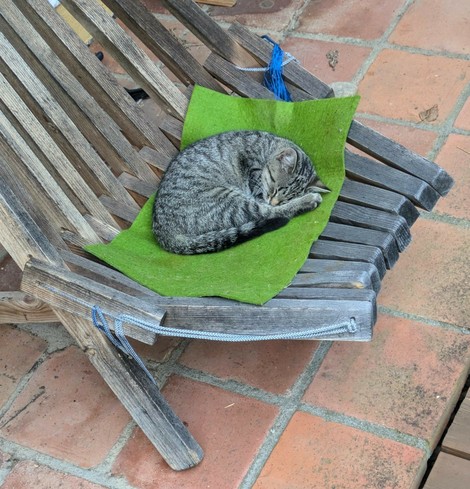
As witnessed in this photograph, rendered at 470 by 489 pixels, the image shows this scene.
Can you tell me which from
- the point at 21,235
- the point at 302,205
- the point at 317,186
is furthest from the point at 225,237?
the point at 21,235

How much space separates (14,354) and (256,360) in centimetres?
88

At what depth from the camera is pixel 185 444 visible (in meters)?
2.59

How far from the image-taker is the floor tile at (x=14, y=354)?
3.00 m

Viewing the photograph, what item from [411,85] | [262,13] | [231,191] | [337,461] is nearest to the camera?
[337,461]

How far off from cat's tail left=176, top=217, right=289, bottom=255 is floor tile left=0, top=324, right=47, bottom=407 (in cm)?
64

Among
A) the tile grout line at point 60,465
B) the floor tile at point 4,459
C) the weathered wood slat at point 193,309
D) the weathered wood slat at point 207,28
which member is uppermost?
the weathered wood slat at point 207,28

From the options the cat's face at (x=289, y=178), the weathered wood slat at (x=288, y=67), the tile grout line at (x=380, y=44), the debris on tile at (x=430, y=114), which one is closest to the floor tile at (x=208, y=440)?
the cat's face at (x=289, y=178)

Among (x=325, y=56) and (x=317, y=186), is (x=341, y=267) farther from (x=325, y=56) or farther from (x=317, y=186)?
(x=325, y=56)

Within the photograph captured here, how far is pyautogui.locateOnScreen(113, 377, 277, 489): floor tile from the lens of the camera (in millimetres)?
2592

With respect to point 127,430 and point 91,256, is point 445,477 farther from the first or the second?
point 91,256

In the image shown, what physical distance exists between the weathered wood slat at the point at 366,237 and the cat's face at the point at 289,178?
232 mm

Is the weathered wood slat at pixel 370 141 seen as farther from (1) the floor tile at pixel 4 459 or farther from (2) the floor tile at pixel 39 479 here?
(1) the floor tile at pixel 4 459

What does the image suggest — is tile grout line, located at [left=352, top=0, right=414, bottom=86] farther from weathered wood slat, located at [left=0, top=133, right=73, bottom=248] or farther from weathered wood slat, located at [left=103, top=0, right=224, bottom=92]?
weathered wood slat, located at [left=0, top=133, right=73, bottom=248]

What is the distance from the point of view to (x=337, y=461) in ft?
8.42
